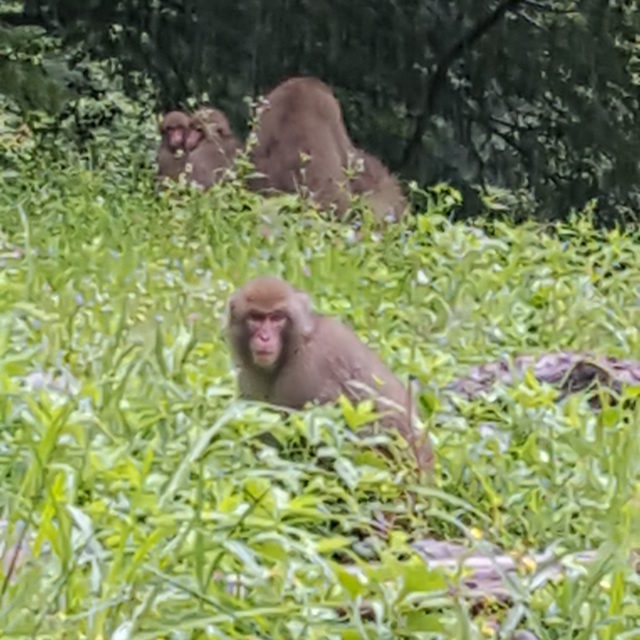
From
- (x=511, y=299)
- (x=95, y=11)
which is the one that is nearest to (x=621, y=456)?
(x=511, y=299)

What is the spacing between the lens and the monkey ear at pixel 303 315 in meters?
4.46

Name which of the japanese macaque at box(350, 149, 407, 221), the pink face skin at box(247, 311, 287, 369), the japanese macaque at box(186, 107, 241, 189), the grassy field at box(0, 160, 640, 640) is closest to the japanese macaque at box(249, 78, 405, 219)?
the japanese macaque at box(350, 149, 407, 221)

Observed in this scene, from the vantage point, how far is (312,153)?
9.08m

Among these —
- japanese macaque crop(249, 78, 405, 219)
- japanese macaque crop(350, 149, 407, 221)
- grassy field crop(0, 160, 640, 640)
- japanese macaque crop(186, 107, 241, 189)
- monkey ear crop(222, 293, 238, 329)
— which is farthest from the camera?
japanese macaque crop(186, 107, 241, 189)

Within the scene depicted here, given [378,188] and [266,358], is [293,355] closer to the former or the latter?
[266,358]

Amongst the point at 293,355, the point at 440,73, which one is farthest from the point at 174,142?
the point at 293,355

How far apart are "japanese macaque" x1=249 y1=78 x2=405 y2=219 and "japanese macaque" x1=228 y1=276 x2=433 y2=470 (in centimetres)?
411

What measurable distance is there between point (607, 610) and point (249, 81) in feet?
26.0

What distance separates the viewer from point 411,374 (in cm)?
494

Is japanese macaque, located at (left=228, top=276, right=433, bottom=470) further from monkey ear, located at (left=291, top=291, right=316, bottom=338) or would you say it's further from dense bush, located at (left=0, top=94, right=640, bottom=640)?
dense bush, located at (left=0, top=94, right=640, bottom=640)

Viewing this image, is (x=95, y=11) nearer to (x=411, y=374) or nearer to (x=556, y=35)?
(x=556, y=35)

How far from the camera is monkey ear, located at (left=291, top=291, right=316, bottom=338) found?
14.6 ft

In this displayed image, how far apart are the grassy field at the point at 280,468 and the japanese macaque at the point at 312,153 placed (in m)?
2.16

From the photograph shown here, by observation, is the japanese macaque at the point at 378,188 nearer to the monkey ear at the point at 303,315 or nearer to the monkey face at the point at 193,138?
the monkey face at the point at 193,138
